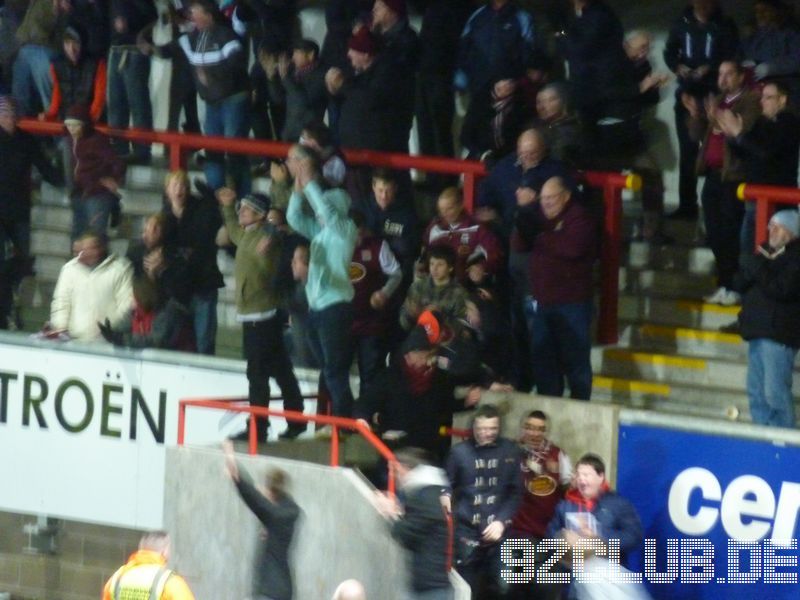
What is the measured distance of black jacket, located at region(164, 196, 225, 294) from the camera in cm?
1232

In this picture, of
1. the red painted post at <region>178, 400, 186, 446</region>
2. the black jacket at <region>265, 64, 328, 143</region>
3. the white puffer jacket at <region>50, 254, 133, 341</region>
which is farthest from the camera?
the black jacket at <region>265, 64, 328, 143</region>

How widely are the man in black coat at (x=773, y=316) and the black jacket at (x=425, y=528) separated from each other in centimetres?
208

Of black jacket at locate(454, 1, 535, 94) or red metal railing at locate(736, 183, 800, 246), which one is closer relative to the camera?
red metal railing at locate(736, 183, 800, 246)

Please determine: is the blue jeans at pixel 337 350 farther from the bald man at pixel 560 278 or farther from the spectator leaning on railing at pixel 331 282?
the bald man at pixel 560 278

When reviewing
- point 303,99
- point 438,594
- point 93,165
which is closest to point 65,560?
point 93,165

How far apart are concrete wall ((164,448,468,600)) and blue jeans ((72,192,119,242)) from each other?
3.02m

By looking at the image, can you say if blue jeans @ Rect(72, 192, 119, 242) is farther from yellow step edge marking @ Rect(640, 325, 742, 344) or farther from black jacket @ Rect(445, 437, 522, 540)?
black jacket @ Rect(445, 437, 522, 540)

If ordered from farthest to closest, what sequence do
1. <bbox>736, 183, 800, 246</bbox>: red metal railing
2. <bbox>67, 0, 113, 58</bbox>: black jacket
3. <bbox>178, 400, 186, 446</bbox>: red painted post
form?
<bbox>67, 0, 113, 58</bbox>: black jacket < <bbox>178, 400, 186, 446</bbox>: red painted post < <bbox>736, 183, 800, 246</bbox>: red metal railing

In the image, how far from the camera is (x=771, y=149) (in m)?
11.3

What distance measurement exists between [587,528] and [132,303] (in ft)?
13.6

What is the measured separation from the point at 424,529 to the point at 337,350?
2.17m

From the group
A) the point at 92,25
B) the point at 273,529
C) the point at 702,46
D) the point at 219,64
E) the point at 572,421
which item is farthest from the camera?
the point at 92,25

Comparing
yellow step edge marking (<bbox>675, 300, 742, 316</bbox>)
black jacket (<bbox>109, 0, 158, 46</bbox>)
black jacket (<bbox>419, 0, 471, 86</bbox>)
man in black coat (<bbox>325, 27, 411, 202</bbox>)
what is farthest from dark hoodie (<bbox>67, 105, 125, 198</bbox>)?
yellow step edge marking (<bbox>675, 300, 742, 316</bbox>)

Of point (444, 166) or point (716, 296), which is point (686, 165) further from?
point (444, 166)
